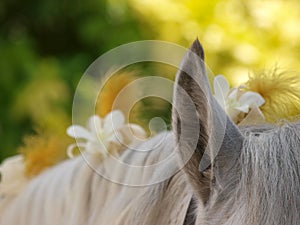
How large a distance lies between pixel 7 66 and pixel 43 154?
314 cm

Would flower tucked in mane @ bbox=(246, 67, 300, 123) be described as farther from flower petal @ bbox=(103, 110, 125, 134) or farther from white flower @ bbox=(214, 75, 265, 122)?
flower petal @ bbox=(103, 110, 125, 134)

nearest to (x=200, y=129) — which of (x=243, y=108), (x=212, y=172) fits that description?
(x=212, y=172)

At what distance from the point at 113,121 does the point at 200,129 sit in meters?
0.41

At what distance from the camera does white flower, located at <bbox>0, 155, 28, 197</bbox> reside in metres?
1.56

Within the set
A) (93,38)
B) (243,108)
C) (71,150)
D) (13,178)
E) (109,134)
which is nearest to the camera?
(243,108)

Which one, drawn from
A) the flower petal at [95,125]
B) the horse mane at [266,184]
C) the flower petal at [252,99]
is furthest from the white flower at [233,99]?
the flower petal at [95,125]

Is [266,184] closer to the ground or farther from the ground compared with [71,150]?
closer to the ground

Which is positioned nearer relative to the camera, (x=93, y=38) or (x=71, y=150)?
(x=71, y=150)

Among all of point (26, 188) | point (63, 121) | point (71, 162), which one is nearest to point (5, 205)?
point (26, 188)

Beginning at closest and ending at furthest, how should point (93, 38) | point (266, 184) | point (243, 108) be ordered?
point (266, 184) → point (243, 108) → point (93, 38)

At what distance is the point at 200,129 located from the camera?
2.99ft

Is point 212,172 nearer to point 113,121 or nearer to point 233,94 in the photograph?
point 233,94

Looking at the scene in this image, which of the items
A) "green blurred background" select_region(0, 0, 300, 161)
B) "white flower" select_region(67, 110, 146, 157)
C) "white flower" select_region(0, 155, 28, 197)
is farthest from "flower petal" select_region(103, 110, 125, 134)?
"green blurred background" select_region(0, 0, 300, 161)

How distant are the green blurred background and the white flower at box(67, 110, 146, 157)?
6.47ft
